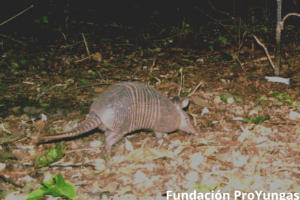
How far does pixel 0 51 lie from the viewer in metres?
7.54

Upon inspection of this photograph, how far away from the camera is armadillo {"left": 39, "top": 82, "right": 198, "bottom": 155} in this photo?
3336 millimetres

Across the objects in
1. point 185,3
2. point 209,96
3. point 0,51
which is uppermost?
point 185,3

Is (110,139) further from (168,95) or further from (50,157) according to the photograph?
(168,95)

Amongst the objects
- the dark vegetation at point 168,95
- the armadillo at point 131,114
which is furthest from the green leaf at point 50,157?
the armadillo at point 131,114

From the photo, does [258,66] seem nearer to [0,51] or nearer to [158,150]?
[158,150]

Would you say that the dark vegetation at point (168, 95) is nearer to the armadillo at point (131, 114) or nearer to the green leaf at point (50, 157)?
the green leaf at point (50, 157)

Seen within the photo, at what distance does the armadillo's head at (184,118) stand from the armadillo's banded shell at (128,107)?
0.30 meters

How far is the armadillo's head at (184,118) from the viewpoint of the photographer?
3885 millimetres

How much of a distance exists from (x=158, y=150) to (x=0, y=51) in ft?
20.4

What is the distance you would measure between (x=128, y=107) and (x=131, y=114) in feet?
0.37

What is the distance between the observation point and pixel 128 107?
350 centimetres

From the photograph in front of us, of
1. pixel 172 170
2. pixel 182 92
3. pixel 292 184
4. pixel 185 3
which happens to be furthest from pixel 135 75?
pixel 185 3

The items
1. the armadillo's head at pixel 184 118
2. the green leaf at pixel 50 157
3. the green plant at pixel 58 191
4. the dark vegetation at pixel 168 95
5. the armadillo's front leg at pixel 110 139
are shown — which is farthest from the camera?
the armadillo's head at pixel 184 118

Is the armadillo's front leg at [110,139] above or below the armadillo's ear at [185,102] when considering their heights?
below
